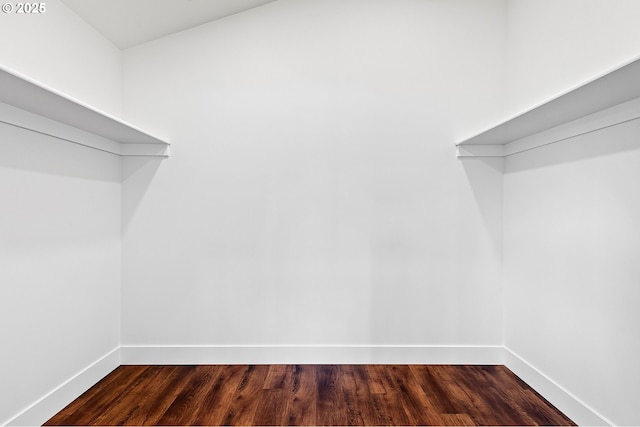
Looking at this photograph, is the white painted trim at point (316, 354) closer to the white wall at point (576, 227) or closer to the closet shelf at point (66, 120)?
the white wall at point (576, 227)

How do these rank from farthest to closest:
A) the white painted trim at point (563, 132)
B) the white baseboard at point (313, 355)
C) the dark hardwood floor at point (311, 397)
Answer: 1. the white baseboard at point (313, 355)
2. the dark hardwood floor at point (311, 397)
3. the white painted trim at point (563, 132)

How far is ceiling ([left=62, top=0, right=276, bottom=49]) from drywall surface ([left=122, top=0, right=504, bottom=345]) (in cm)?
8

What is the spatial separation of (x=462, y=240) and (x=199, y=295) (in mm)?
1908

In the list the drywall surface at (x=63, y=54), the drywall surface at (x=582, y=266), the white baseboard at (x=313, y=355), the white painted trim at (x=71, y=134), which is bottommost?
the white baseboard at (x=313, y=355)

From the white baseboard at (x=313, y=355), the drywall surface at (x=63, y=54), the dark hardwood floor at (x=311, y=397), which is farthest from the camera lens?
the white baseboard at (x=313, y=355)

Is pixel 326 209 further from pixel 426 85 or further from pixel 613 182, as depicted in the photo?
pixel 613 182

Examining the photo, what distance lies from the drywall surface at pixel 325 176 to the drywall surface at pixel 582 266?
A: 29 centimetres

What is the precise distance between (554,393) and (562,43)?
196cm

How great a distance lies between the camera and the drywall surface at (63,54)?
1620 mm

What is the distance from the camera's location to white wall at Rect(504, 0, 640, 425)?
152 centimetres

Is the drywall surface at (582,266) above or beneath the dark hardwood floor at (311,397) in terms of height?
above

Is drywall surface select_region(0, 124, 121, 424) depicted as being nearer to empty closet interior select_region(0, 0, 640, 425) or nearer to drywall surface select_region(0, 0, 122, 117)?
empty closet interior select_region(0, 0, 640, 425)
